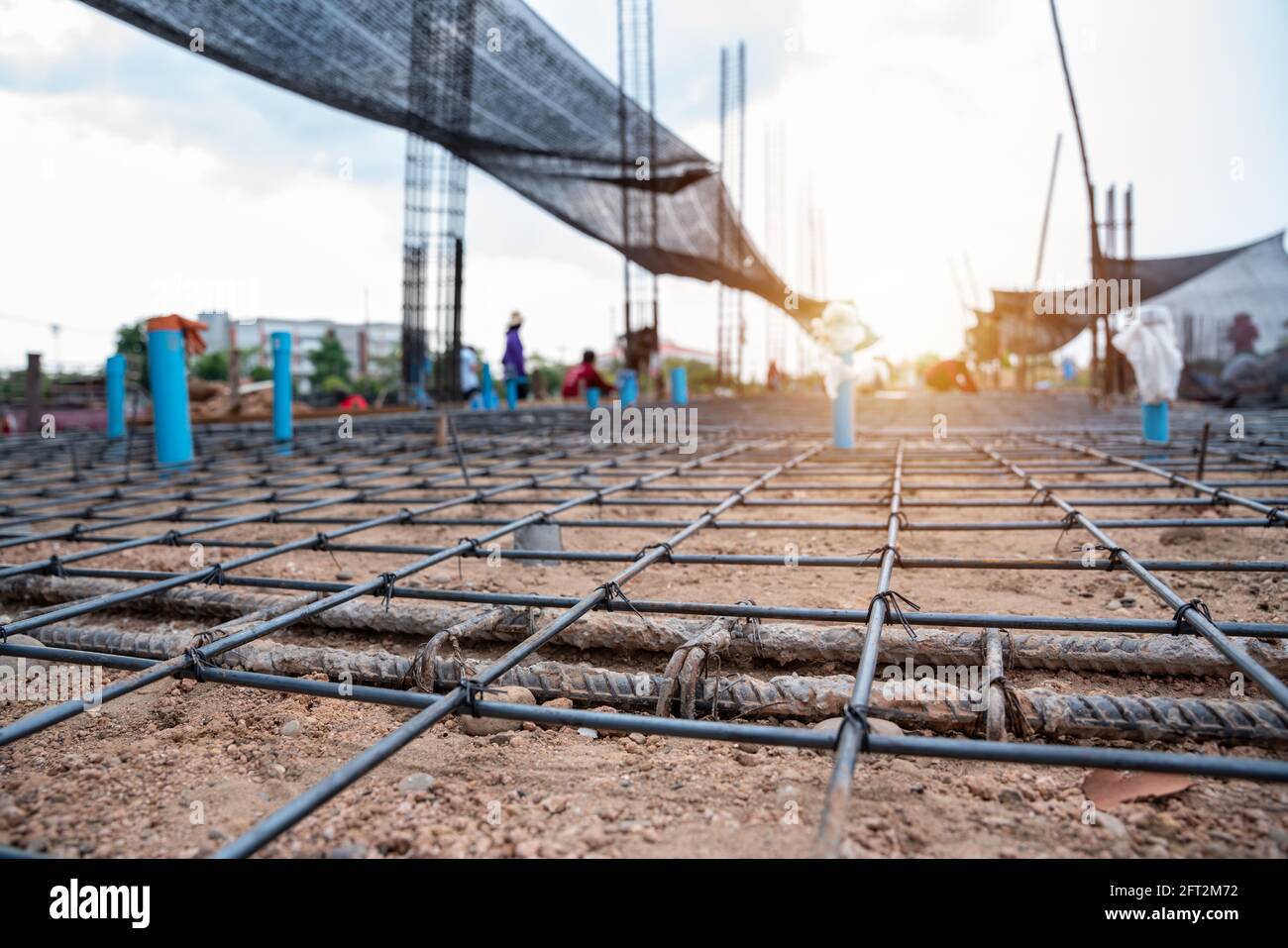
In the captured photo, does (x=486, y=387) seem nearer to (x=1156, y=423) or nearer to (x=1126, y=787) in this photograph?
(x=1156, y=423)

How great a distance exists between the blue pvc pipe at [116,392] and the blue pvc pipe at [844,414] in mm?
5672

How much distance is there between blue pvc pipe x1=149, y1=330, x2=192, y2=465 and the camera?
15.0 feet

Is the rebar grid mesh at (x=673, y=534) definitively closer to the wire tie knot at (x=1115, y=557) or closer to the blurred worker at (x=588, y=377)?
the wire tie knot at (x=1115, y=557)

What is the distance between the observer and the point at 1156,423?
4.54 meters

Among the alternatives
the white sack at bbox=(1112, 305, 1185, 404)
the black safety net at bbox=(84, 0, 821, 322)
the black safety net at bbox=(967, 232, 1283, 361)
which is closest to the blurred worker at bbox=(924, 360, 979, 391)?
the black safety net at bbox=(967, 232, 1283, 361)

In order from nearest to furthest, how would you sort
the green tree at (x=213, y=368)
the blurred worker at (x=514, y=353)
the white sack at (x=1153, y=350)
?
the white sack at (x=1153, y=350) < the blurred worker at (x=514, y=353) < the green tree at (x=213, y=368)

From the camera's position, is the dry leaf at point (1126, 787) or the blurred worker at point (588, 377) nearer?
the dry leaf at point (1126, 787)

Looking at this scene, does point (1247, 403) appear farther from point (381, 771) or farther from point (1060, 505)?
point (381, 771)

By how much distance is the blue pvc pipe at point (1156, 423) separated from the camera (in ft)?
14.7

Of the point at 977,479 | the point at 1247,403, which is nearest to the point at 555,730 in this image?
the point at 977,479

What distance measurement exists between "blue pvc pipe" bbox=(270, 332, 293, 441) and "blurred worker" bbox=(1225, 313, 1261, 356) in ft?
43.3
